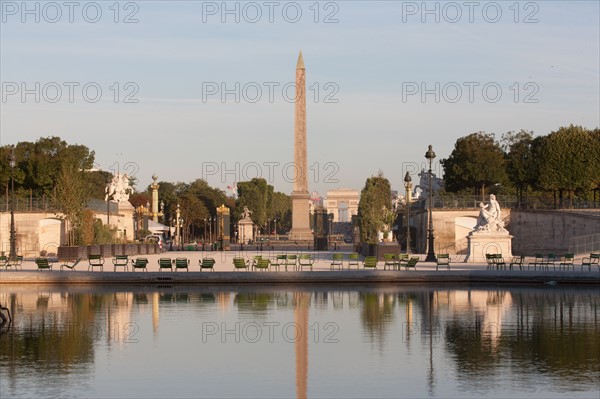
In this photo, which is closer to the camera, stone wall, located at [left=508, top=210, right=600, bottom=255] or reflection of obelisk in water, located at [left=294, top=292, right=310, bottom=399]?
reflection of obelisk in water, located at [left=294, top=292, right=310, bottom=399]

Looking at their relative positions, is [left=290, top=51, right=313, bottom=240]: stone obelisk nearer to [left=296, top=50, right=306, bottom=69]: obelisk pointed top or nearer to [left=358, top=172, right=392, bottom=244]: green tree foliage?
[left=296, top=50, right=306, bottom=69]: obelisk pointed top

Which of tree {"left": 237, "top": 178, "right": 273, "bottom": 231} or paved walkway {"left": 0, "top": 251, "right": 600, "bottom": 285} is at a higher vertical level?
tree {"left": 237, "top": 178, "right": 273, "bottom": 231}

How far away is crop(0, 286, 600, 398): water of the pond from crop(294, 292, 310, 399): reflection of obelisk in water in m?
0.03

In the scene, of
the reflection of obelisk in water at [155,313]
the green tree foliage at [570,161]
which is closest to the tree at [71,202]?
the reflection of obelisk in water at [155,313]

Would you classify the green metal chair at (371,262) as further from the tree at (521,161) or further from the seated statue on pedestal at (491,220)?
the tree at (521,161)

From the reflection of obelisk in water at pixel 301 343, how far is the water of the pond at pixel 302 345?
0.03 metres

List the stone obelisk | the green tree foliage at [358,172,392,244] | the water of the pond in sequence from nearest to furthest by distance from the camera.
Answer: the water of the pond, the green tree foliage at [358,172,392,244], the stone obelisk

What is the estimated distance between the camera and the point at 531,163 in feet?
278

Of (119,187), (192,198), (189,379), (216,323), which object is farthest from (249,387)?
(192,198)

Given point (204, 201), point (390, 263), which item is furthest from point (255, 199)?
point (390, 263)

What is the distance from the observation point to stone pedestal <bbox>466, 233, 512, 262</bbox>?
53.6 meters

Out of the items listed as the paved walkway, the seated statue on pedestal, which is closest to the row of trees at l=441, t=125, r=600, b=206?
the seated statue on pedestal

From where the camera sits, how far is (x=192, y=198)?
440 ft

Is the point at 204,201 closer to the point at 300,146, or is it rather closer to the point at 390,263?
the point at 300,146
